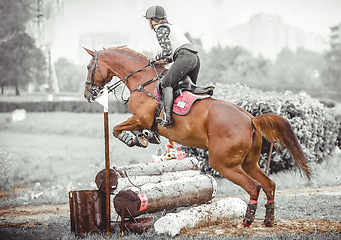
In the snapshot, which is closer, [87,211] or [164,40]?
[87,211]

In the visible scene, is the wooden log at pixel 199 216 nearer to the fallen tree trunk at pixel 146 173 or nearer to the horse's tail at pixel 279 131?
the fallen tree trunk at pixel 146 173

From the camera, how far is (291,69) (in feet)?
39.4

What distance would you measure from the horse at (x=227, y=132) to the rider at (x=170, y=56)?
18 cm

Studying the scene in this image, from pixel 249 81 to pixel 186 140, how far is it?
7491mm

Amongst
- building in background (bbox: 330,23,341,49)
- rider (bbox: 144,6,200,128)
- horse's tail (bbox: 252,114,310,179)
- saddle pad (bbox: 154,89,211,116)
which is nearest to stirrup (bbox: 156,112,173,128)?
rider (bbox: 144,6,200,128)

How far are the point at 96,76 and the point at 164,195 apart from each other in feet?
5.81

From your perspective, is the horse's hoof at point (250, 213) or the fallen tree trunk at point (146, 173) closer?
the horse's hoof at point (250, 213)

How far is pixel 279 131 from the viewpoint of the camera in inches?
170

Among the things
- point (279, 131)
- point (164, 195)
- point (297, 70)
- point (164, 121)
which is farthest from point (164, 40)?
point (297, 70)

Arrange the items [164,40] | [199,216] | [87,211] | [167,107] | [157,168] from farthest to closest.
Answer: [157,168] < [199,216] < [164,40] < [167,107] < [87,211]

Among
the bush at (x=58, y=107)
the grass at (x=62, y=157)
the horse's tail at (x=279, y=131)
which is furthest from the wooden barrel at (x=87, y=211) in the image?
the bush at (x=58, y=107)

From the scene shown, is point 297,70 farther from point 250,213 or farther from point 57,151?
point 250,213

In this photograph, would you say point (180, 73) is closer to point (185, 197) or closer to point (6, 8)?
point (185, 197)

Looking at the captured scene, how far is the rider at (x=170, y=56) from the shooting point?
4.44 meters
